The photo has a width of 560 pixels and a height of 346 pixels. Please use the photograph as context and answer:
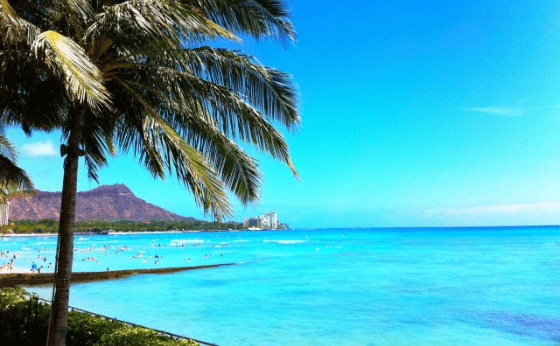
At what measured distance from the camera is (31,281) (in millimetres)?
24891

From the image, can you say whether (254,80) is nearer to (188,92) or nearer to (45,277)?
(188,92)

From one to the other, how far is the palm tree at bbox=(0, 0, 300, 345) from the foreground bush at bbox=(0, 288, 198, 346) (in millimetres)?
1162

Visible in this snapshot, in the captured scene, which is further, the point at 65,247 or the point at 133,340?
the point at 133,340

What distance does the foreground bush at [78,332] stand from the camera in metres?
5.87

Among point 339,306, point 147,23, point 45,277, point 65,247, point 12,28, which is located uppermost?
point 147,23

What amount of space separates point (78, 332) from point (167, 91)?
4.00 metres

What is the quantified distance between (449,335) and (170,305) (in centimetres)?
1358

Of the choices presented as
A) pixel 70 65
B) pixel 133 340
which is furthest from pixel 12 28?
pixel 133 340

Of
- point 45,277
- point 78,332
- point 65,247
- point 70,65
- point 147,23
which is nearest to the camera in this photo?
point 70,65

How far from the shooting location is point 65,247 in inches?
196

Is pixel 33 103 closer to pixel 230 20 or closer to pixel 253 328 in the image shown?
pixel 230 20

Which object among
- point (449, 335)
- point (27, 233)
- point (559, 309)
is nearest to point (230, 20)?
point (449, 335)

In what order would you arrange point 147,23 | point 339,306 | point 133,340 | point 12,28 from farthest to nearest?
point 339,306
point 133,340
point 147,23
point 12,28

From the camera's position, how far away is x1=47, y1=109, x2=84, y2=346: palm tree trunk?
16.1 feet
